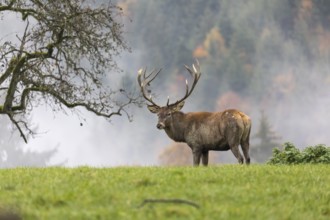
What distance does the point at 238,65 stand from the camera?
107938 millimetres

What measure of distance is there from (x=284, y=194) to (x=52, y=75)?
11250 millimetres

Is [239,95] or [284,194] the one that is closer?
[284,194]

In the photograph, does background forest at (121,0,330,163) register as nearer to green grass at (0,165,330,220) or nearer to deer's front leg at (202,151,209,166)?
deer's front leg at (202,151,209,166)

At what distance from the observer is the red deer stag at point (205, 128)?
21.0 metres

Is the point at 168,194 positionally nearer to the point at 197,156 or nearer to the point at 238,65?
the point at 197,156

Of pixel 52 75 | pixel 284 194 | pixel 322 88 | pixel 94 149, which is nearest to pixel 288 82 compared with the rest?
pixel 322 88

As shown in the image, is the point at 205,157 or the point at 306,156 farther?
the point at 306,156

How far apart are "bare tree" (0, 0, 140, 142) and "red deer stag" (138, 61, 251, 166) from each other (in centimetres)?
171

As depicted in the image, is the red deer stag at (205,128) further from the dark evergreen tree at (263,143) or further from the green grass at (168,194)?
the dark evergreen tree at (263,143)

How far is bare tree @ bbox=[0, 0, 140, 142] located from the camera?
2084cm

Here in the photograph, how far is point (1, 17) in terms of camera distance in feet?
70.8

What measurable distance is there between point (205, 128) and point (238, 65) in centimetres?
8749

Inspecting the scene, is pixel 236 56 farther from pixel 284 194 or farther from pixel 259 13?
pixel 284 194

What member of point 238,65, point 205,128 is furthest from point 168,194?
point 238,65
